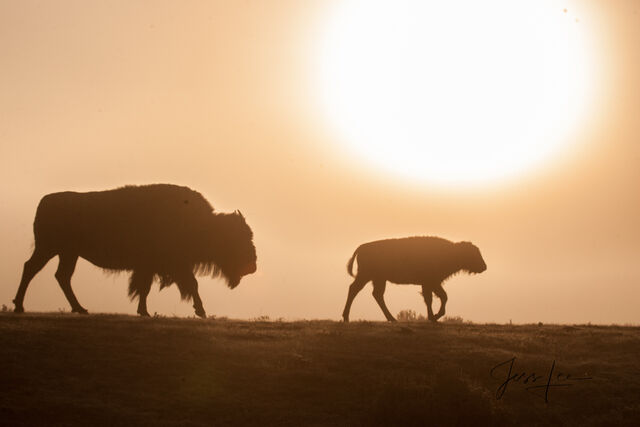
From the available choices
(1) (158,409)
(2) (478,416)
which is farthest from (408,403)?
(1) (158,409)

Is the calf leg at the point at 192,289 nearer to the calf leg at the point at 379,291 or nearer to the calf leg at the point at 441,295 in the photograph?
the calf leg at the point at 379,291

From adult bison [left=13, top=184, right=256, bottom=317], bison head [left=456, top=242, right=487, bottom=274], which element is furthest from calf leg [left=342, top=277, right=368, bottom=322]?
adult bison [left=13, top=184, right=256, bottom=317]

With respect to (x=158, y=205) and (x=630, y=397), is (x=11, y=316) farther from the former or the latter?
(x=630, y=397)

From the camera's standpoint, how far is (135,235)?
1903 cm

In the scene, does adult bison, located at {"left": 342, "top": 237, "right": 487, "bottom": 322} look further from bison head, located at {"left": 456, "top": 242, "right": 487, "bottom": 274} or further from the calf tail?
bison head, located at {"left": 456, "top": 242, "right": 487, "bottom": 274}

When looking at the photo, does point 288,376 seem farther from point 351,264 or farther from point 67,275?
point 351,264

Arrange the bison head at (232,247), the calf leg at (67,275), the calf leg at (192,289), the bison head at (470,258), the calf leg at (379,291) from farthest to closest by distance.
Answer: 1. the bison head at (470,258)
2. the calf leg at (379,291)
3. the bison head at (232,247)
4. the calf leg at (192,289)
5. the calf leg at (67,275)

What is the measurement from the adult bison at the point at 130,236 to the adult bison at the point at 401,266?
5.10m

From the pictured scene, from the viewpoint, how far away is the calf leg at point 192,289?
1875 cm

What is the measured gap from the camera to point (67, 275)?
18828mm

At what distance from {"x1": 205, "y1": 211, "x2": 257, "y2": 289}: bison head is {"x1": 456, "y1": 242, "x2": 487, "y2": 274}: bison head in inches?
262

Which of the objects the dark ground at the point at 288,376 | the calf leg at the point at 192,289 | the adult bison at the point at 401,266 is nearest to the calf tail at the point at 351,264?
the adult bison at the point at 401,266

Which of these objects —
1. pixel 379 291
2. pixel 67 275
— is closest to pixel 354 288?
pixel 379 291

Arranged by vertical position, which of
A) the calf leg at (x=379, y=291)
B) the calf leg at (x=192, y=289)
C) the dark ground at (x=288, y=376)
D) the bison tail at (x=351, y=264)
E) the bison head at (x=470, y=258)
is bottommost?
the dark ground at (x=288, y=376)
